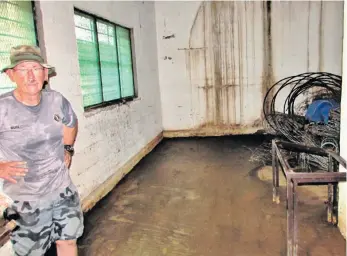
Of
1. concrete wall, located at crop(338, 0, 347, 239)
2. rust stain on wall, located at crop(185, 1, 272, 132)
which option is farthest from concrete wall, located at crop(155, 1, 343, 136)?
concrete wall, located at crop(338, 0, 347, 239)

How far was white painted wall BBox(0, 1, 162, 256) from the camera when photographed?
9.73ft

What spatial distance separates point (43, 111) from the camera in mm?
1837

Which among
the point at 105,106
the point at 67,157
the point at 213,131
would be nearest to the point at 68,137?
the point at 67,157

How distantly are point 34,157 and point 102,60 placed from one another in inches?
98.8

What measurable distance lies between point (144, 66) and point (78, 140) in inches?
117

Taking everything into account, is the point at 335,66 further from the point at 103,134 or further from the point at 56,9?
the point at 56,9

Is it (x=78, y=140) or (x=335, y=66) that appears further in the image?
(x=335, y=66)

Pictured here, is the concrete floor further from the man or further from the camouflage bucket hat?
the camouflage bucket hat

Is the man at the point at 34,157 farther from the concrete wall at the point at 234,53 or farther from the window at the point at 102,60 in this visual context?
the concrete wall at the point at 234,53

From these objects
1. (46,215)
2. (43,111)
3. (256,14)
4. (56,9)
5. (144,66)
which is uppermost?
(256,14)

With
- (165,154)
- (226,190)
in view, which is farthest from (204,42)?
(226,190)

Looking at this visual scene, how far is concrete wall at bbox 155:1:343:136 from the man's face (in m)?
5.38

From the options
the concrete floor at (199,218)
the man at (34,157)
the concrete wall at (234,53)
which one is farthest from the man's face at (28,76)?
the concrete wall at (234,53)

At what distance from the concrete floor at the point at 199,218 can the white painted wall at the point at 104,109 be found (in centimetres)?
41
